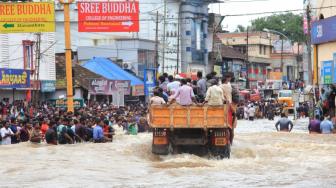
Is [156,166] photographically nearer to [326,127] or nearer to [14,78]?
[326,127]

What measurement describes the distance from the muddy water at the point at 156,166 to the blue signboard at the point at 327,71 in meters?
12.7

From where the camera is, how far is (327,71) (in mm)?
37625

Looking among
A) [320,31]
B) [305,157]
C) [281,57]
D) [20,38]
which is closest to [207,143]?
[305,157]

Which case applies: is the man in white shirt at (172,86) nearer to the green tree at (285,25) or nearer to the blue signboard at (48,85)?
the blue signboard at (48,85)

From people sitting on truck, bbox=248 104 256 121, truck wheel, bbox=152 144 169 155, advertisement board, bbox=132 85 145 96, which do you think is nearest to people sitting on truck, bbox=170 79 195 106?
truck wheel, bbox=152 144 169 155

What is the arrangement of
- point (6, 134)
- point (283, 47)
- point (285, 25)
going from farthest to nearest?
point (285, 25) → point (283, 47) → point (6, 134)

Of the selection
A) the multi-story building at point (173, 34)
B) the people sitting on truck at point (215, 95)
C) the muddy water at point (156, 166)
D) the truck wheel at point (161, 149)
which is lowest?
the muddy water at point (156, 166)

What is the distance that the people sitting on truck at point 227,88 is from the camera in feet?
65.0

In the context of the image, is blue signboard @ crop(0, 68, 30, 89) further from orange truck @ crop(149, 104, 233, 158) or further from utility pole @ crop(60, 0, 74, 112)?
orange truck @ crop(149, 104, 233, 158)

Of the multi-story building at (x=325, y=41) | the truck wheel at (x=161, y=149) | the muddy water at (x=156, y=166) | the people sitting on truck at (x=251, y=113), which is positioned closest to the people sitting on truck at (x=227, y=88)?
the muddy water at (x=156, y=166)

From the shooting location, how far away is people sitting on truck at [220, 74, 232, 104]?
1980cm

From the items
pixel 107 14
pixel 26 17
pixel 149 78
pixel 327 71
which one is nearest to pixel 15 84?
pixel 107 14

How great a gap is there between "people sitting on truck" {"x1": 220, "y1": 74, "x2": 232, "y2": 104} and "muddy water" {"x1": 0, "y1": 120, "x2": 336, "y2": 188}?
1.62m

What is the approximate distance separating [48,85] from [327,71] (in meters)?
17.4
